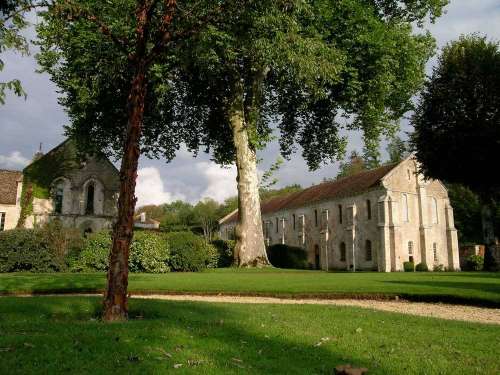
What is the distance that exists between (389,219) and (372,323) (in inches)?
1418

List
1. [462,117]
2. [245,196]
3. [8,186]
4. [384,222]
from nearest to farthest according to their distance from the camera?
[245,196] → [462,117] → [8,186] → [384,222]

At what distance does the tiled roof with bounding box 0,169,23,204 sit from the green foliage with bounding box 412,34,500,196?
3113 centimetres

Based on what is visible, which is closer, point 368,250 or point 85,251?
point 85,251

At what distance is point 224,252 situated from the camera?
98.5 feet

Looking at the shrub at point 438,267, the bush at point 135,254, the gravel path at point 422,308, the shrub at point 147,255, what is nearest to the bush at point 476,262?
the shrub at point 438,267

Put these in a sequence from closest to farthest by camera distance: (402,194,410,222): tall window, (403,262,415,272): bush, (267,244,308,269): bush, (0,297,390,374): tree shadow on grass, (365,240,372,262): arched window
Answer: (0,297,390,374): tree shadow on grass → (267,244,308,269): bush → (403,262,415,272): bush → (365,240,372,262): arched window → (402,194,410,222): tall window

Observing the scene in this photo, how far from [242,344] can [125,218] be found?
2.95m

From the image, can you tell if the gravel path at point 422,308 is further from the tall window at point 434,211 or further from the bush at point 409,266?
the tall window at point 434,211

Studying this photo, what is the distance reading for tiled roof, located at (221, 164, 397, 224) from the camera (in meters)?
44.8

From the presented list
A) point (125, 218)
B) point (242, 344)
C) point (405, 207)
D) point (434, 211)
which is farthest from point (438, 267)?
point (242, 344)

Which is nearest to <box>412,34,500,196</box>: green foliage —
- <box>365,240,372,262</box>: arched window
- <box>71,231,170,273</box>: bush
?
<box>365,240,372,262</box>: arched window

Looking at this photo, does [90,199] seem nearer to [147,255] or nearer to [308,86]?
[147,255]

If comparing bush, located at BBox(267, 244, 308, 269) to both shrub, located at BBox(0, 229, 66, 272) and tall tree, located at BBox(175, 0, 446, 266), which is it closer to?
tall tree, located at BBox(175, 0, 446, 266)

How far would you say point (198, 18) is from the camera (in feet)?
27.2
